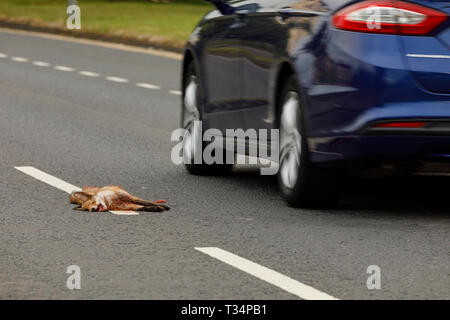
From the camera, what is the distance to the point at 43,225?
8445 millimetres

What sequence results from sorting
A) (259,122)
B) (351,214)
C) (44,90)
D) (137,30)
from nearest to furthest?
(351,214) → (259,122) → (44,90) → (137,30)

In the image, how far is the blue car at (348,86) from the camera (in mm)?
A: 8336

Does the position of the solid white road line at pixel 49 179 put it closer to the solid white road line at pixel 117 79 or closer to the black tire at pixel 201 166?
the black tire at pixel 201 166

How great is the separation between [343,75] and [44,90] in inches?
424

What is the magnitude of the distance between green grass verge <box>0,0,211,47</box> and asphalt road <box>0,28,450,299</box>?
14.8 m

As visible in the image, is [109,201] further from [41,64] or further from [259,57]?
[41,64]

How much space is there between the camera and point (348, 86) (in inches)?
333

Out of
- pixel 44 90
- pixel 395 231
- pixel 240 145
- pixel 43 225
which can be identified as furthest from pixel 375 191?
pixel 44 90

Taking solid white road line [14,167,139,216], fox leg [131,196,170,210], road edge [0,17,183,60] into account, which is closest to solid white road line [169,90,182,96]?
road edge [0,17,183,60]

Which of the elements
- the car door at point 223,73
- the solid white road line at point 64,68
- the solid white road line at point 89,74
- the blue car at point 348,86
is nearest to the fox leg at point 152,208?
the blue car at point 348,86

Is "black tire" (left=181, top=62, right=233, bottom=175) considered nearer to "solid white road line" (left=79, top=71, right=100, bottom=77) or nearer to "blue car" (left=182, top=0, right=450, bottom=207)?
"blue car" (left=182, top=0, right=450, bottom=207)

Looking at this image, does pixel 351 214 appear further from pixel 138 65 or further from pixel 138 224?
pixel 138 65

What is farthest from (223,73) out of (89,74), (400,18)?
(89,74)

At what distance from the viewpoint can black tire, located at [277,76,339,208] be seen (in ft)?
29.2
